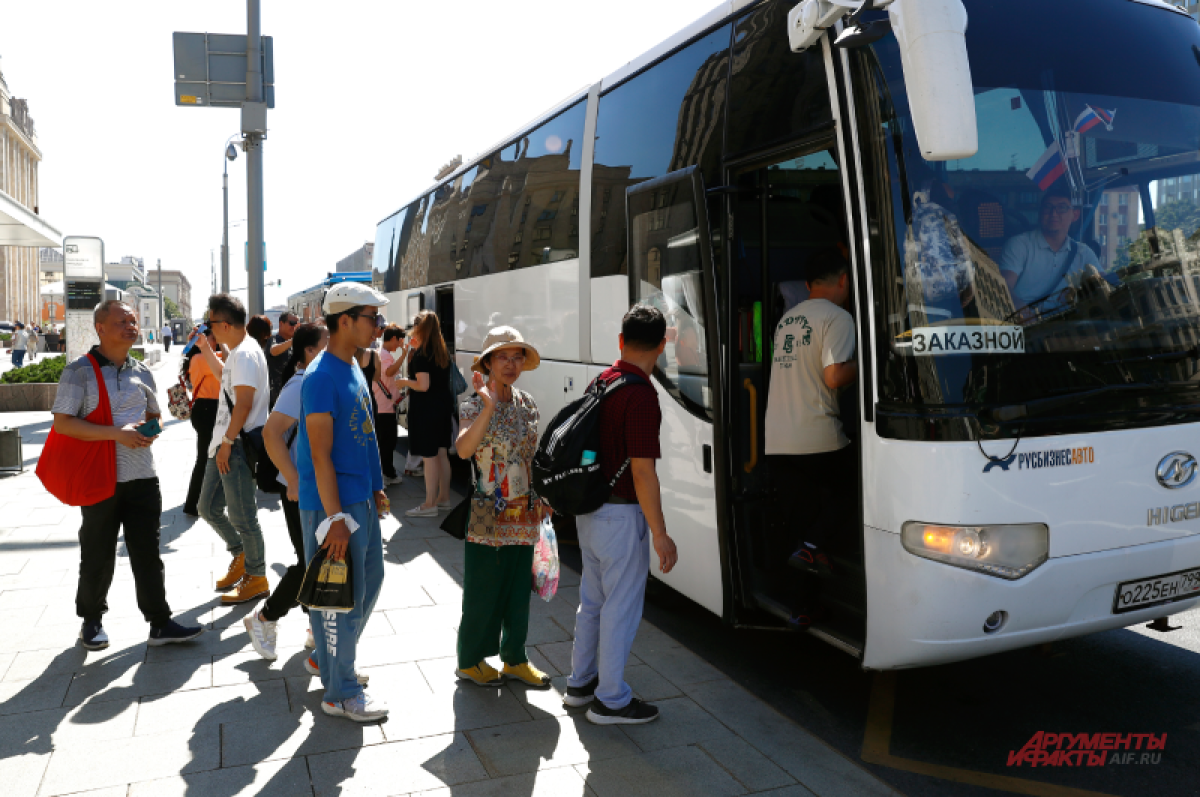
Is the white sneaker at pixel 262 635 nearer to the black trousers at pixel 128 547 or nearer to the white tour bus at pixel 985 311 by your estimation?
the black trousers at pixel 128 547

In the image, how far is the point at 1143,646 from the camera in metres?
5.16

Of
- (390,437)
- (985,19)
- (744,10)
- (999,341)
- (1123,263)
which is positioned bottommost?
(390,437)

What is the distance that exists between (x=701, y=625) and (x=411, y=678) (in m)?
1.92

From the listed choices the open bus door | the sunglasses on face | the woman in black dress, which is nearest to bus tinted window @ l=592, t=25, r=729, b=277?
the open bus door

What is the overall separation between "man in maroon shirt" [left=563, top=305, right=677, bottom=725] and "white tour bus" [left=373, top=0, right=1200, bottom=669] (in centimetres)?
65

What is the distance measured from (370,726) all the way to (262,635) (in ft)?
3.64

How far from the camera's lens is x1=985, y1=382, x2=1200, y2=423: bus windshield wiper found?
349cm

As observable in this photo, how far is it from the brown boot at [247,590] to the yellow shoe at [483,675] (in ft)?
6.92

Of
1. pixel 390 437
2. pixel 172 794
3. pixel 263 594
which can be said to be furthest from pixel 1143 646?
pixel 390 437

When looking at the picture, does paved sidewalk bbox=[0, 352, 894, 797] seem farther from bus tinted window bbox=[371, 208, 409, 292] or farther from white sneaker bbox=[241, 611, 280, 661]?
bus tinted window bbox=[371, 208, 409, 292]

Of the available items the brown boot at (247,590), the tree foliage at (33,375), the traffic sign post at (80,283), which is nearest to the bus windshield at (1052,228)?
the brown boot at (247,590)

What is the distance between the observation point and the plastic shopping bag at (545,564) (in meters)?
4.45

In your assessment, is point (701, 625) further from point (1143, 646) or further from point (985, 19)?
point (985, 19)

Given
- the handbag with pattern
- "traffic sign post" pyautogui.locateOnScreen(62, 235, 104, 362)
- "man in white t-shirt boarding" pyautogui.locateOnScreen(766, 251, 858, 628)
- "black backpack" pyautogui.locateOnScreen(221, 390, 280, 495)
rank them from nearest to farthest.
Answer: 1. "man in white t-shirt boarding" pyautogui.locateOnScreen(766, 251, 858, 628)
2. "black backpack" pyautogui.locateOnScreen(221, 390, 280, 495)
3. the handbag with pattern
4. "traffic sign post" pyautogui.locateOnScreen(62, 235, 104, 362)
